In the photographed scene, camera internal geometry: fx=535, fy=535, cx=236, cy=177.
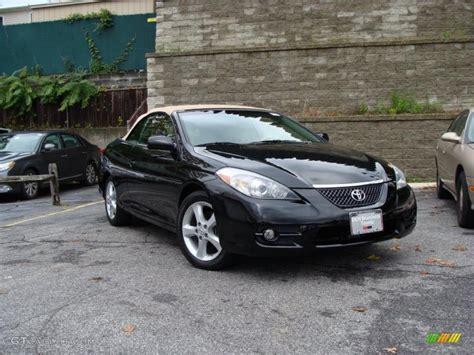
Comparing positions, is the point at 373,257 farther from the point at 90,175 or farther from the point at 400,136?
the point at 90,175

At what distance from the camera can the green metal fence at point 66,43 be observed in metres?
19.7

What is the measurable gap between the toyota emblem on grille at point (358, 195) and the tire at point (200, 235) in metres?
1.15

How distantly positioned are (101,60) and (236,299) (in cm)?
1726

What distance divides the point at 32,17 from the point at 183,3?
1166cm

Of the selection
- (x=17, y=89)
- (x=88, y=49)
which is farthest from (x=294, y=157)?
(x=88, y=49)

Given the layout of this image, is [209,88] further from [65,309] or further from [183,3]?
[65,309]

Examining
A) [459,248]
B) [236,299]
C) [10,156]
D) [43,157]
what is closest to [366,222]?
[236,299]

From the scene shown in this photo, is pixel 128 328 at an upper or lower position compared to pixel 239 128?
lower

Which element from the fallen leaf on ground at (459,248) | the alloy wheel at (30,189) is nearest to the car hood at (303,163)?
the fallen leaf on ground at (459,248)

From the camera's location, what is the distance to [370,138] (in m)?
11.9

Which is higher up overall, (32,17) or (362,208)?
(32,17)

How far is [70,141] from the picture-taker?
13.5 meters

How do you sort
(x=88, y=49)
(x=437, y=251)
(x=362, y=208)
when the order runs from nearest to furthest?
(x=362, y=208)
(x=437, y=251)
(x=88, y=49)

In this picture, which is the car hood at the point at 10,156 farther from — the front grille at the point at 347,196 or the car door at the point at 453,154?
the front grille at the point at 347,196
